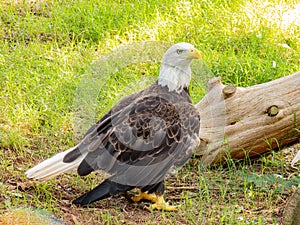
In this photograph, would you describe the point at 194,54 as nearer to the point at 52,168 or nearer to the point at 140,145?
the point at 140,145

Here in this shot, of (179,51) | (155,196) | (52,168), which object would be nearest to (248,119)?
(179,51)

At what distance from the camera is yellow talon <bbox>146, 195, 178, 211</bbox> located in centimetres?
529

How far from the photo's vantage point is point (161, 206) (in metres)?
5.31

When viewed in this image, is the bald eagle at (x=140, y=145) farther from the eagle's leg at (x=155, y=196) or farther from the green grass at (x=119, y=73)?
the green grass at (x=119, y=73)

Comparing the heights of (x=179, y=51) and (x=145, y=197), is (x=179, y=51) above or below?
above

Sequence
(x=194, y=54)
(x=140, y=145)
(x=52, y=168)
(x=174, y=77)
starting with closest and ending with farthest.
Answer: (x=140, y=145) → (x=52, y=168) → (x=194, y=54) → (x=174, y=77)

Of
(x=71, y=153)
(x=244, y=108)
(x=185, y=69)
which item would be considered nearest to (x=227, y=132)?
(x=244, y=108)

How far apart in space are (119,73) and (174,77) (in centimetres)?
188

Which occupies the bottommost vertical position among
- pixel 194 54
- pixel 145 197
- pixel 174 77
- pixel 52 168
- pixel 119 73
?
pixel 145 197

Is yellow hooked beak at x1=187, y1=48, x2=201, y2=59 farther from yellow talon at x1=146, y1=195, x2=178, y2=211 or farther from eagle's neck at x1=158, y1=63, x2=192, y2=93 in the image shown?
yellow talon at x1=146, y1=195, x2=178, y2=211

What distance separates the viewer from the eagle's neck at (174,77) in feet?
18.3

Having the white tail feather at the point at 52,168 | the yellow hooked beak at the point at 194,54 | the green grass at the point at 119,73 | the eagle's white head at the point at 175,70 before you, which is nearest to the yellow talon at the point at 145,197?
the green grass at the point at 119,73

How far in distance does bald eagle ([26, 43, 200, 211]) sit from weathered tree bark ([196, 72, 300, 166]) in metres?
0.46

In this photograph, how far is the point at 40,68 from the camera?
295 inches
